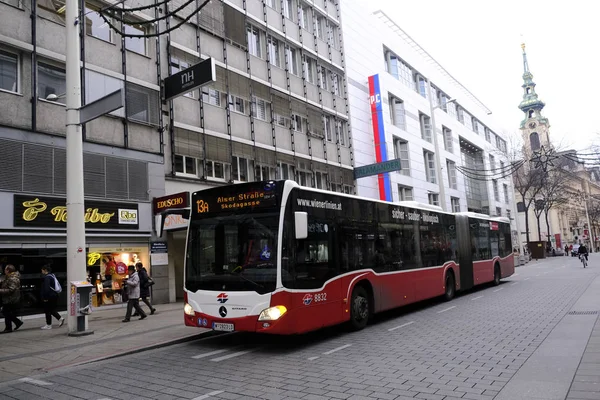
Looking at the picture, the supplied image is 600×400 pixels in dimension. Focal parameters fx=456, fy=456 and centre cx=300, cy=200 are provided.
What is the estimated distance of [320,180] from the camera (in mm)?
27953

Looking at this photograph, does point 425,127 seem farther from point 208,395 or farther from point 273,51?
point 208,395

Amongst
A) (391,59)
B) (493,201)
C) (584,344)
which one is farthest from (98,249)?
(493,201)

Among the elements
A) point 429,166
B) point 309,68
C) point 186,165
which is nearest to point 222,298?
point 186,165

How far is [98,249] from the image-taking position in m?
15.8

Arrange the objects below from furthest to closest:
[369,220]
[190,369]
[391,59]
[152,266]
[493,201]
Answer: [493,201], [391,59], [152,266], [369,220], [190,369]

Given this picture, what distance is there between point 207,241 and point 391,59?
34174 millimetres

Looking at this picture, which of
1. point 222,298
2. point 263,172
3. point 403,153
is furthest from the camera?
point 403,153

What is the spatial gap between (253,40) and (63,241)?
1464cm

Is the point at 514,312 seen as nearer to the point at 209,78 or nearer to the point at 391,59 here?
the point at 209,78

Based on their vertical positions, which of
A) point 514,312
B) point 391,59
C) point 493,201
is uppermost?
point 391,59

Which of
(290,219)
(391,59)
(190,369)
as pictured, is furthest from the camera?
(391,59)

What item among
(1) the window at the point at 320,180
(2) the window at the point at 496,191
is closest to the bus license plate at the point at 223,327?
(1) the window at the point at 320,180

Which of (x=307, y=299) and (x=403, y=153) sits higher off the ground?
(x=403, y=153)

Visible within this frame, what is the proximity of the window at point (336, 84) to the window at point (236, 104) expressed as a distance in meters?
9.46
